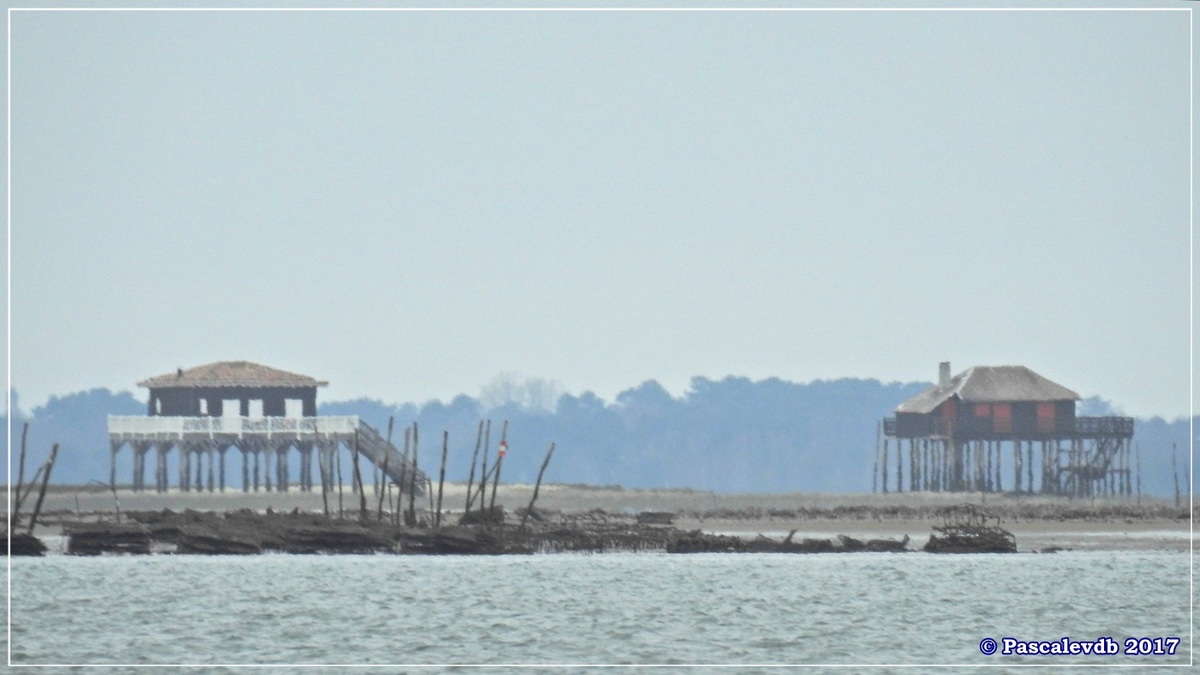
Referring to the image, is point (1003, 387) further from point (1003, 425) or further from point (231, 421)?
point (231, 421)

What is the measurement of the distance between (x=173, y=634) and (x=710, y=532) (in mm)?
25400

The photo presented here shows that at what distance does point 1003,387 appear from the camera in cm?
Answer: 8994

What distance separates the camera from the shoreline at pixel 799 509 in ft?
207

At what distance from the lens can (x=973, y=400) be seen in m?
89.9

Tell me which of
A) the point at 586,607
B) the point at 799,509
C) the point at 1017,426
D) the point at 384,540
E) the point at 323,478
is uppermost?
the point at 1017,426

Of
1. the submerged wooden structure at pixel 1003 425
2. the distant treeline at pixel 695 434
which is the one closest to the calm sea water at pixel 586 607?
the submerged wooden structure at pixel 1003 425

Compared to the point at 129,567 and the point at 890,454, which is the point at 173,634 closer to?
the point at 129,567

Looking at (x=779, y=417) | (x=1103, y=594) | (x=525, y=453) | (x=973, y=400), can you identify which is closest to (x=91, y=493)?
(x=973, y=400)

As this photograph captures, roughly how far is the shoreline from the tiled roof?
3986mm

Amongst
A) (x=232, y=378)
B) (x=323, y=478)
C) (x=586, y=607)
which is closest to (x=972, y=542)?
(x=586, y=607)

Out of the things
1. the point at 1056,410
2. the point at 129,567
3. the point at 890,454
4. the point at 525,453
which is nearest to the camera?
the point at 129,567

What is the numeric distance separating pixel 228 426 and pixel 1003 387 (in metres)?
31.4

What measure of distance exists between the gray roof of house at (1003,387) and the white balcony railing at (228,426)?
26.4 meters

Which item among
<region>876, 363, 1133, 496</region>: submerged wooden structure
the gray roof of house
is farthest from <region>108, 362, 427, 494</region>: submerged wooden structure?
the gray roof of house
